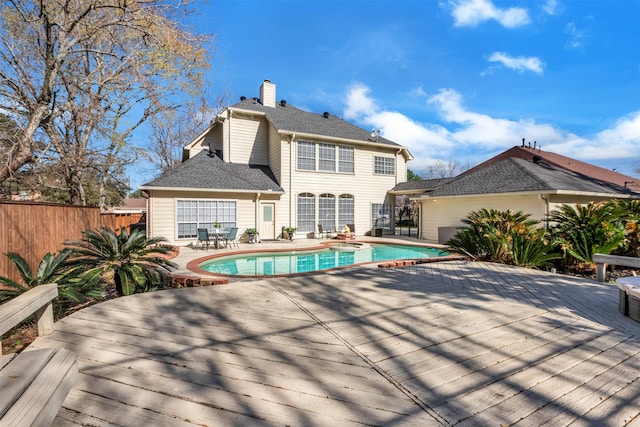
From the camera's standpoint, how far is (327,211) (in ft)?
57.3

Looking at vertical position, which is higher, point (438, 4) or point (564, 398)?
point (438, 4)

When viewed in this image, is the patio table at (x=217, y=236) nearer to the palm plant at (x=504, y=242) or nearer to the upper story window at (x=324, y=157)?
the upper story window at (x=324, y=157)

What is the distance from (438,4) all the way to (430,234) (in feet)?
34.6

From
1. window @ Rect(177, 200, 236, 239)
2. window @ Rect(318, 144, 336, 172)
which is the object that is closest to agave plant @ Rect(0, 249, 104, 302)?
window @ Rect(177, 200, 236, 239)

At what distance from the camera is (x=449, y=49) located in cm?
1456

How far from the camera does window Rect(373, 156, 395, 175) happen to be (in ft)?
62.2

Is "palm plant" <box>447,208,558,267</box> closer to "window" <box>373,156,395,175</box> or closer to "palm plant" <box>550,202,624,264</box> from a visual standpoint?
"palm plant" <box>550,202,624,264</box>

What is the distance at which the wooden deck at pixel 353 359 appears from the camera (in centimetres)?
196

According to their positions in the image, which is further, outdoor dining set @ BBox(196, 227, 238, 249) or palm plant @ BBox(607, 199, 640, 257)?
outdoor dining set @ BBox(196, 227, 238, 249)

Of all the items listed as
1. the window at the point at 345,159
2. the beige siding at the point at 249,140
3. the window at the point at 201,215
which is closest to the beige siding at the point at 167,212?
the window at the point at 201,215

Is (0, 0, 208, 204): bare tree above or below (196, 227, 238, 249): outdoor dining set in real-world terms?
above

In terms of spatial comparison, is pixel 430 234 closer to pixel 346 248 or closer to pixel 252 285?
pixel 346 248

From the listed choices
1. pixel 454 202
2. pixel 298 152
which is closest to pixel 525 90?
pixel 454 202

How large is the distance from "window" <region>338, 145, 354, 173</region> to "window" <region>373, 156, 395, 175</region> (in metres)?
1.80
